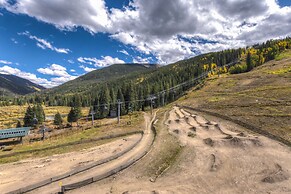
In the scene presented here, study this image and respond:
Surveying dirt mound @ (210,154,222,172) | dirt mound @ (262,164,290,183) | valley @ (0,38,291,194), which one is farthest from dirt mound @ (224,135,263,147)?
dirt mound @ (262,164,290,183)

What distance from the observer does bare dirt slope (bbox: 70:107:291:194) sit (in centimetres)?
2583

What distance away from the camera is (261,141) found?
123 ft

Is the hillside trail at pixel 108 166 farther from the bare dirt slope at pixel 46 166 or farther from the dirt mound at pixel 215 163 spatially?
the dirt mound at pixel 215 163

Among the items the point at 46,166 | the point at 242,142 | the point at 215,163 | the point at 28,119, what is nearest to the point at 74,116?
the point at 28,119

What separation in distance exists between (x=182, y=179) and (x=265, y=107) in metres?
43.4

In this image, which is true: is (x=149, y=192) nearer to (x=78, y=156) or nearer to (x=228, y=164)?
(x=228, y=164)

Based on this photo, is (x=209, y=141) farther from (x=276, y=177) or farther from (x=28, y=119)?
(x=28, y=119)

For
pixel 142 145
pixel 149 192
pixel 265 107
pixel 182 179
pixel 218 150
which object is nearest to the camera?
pixel 149 192

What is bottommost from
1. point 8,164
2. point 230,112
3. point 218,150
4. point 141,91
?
point 8,164

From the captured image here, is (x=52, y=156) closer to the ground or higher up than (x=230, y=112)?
closer to the ground

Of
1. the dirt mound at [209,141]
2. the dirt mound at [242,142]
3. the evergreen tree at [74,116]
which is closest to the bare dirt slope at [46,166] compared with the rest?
the dirt mound at [209,141]

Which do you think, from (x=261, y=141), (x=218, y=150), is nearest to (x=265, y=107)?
(x=261, y=141)

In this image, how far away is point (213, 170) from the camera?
3009 centimetres

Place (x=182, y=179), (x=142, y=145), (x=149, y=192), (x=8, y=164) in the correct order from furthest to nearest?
(x=142, y=145) < (x=8, y=164) < (x=182, y=179) < (x=149, y=192)
